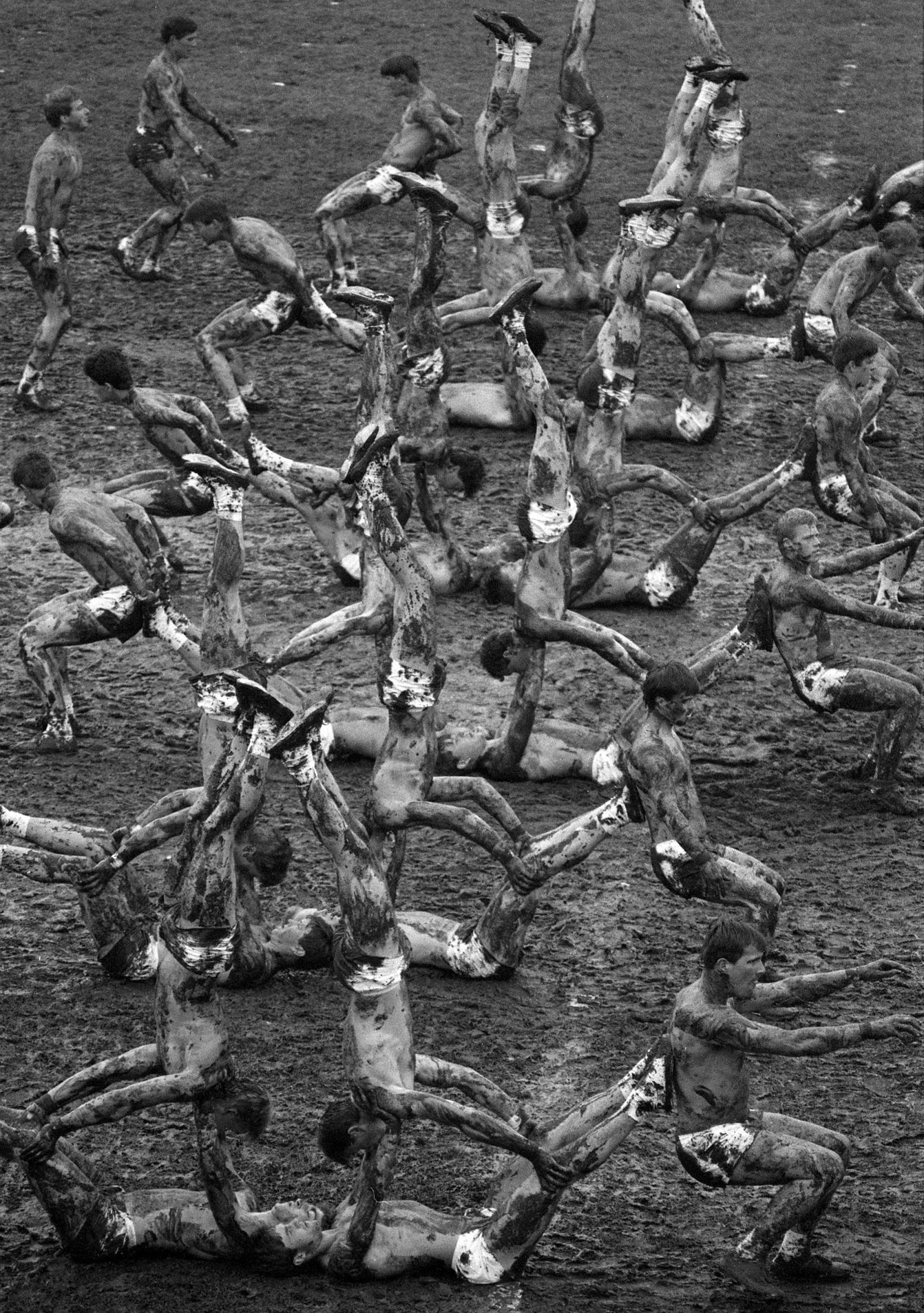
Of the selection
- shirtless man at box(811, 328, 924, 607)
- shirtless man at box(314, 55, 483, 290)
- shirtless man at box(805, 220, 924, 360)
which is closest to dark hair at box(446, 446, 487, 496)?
shirtless man at box(811, 328, 924, 607)

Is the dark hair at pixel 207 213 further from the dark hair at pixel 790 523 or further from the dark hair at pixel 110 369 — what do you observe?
the dark hair at pixel 790 523

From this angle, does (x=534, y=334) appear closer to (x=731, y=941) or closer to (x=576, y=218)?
(x=576, y=218)

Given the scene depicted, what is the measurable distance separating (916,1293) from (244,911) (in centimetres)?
271

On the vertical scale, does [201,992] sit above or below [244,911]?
above

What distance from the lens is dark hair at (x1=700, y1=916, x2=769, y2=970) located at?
20.2ft

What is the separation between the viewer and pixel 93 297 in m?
13.1

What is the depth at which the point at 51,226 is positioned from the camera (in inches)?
461

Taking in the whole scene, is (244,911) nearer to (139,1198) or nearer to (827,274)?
(139,1198)

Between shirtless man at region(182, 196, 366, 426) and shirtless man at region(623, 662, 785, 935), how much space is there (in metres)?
4.14

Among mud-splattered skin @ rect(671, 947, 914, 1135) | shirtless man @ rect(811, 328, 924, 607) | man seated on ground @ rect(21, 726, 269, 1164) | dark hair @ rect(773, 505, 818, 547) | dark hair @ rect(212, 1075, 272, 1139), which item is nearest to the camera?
mud-splattered skin @ rect(671, 947, 914, 1135)

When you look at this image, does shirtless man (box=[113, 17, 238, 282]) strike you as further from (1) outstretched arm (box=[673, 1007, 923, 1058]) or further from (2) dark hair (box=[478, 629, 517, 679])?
(1) outstretched arm (box=[673, 1007, 923, 1058])

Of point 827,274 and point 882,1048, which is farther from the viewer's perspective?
point 827,274

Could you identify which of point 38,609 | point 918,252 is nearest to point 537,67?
point 918,252

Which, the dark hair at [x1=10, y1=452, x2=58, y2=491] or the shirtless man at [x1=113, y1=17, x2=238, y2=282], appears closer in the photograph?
the dark hair at [x1=10, y1=452, x2=58, y2=491]
